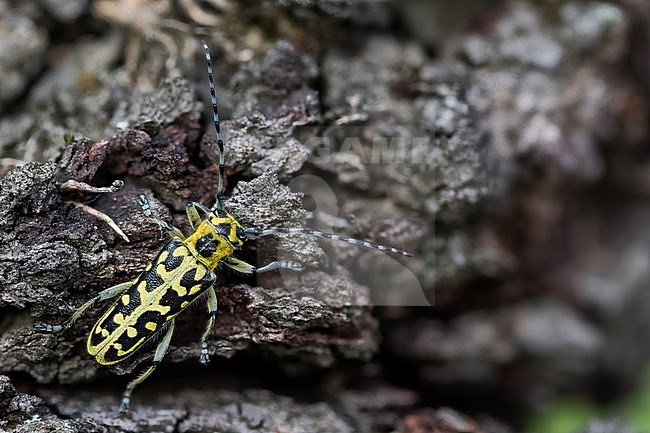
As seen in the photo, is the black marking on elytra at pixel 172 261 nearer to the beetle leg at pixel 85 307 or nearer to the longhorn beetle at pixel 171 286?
the longhorn beetle at pixel 171 286

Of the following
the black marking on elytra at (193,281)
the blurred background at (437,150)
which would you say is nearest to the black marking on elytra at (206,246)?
the black marking on elytra at (193,281)

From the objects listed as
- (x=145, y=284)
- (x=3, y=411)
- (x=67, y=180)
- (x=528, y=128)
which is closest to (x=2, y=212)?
(x=67, y=180)

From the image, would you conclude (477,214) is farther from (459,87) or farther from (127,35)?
(127,35)

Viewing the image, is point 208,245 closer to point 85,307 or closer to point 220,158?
point 220,158

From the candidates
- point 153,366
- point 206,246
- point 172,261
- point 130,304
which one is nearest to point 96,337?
point 130,304

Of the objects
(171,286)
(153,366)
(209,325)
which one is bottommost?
(153,366)

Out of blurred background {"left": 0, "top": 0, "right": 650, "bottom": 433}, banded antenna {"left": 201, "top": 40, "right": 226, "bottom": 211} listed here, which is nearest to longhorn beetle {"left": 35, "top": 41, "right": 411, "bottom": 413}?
banded antenna {"left": 201, "top": 40, "right": 226, "bottom": 211}
